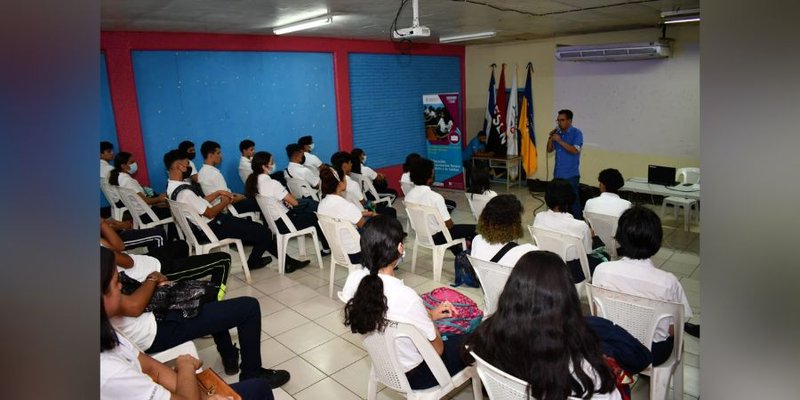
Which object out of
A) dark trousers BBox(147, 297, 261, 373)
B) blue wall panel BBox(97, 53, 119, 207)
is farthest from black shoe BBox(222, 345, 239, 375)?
blue wall panel BBox(97, 53, 119, 207)

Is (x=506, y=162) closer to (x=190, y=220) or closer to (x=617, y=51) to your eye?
(x=617, y=51)

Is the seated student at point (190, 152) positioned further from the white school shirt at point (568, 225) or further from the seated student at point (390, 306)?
the seated student at point (390, 306)

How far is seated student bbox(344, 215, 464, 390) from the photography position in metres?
2.23

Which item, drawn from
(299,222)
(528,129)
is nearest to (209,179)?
(299,222)

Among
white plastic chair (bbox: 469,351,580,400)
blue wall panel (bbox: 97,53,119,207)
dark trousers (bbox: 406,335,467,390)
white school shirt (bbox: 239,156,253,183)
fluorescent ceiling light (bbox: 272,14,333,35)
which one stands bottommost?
dark trousers (bbox: 406,335,467,390)

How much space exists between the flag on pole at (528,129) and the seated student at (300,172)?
4296 millimetres

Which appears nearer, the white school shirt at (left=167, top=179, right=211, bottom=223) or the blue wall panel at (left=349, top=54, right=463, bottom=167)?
the white school shirt at (left=167, top=179, right=211, bottom=223)

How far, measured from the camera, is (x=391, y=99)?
914 centimetres

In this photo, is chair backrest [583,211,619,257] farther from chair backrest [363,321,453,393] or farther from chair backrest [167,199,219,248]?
chair backrest [167,199,219,248]

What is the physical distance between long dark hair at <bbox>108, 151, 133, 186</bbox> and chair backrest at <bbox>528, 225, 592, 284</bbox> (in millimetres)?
4466
